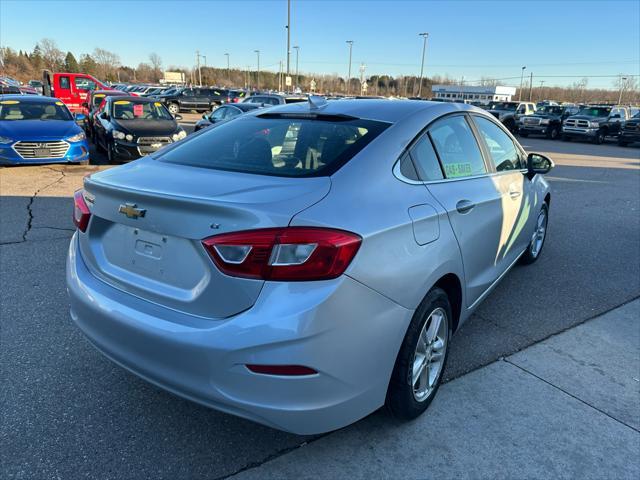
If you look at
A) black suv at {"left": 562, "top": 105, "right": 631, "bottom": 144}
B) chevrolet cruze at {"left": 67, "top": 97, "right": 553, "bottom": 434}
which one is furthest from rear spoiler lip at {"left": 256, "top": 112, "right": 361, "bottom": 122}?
black suv at {"left": 562, "top": 105, "right": 631, "bottom": 144}

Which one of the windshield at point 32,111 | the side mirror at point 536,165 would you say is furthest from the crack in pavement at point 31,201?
the side mirror at point 536,165

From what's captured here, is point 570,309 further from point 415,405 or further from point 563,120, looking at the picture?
point 563,120

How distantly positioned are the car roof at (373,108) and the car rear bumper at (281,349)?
123 cm

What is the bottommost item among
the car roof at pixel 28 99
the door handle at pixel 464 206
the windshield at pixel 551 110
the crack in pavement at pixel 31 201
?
the crack in pavement at pixel 31 201

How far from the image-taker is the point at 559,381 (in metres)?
3.12

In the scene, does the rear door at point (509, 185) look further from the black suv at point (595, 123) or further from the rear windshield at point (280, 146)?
the black suv at point (595, 123)

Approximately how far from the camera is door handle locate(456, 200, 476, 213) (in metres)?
2.75

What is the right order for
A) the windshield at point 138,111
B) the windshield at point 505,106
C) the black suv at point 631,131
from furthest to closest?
1. the windshield at point 505,106
2. the black suv at point 631,131
3. the windshield at point 138,111

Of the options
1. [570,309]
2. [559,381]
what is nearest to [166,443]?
[559,381]

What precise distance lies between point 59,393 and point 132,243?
1.23 meters

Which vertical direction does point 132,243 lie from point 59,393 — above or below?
above

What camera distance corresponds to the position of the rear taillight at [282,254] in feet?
6.02

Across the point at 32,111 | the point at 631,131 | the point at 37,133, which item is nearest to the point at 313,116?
the point at 37,133

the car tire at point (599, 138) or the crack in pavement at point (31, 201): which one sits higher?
the car tire at point (599, 138)
